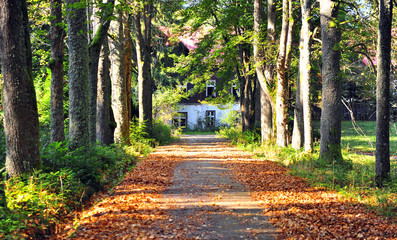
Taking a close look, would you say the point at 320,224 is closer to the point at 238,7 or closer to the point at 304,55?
the point at 304,55

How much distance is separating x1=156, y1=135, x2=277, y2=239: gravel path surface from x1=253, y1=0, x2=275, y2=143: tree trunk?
768cm

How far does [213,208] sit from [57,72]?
20.0 ft

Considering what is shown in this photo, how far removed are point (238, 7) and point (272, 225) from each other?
17600 mm

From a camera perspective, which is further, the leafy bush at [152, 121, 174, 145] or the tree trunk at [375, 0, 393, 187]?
the leafy bush at [152, 121, 174, 145]

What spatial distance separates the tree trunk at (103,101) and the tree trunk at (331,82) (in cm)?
823

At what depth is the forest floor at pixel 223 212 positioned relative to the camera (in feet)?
17.8

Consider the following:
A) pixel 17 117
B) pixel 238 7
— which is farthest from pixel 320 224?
pixel 238 7

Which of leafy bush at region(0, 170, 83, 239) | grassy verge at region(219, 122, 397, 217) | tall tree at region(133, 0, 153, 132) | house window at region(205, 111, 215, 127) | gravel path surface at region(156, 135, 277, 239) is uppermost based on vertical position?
tall tree at region(133, 0, 153, 132)

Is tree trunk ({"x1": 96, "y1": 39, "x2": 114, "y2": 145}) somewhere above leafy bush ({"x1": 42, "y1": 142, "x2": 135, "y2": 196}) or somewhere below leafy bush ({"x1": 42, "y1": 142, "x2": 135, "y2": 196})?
above

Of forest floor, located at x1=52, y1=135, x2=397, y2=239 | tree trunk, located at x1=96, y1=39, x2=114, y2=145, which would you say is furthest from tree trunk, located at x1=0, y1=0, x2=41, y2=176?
tree trunk, located at x1=96, y1=39, x2=114, y2=145

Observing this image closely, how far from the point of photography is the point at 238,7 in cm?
2125

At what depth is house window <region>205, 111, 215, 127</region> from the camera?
44.2 metres

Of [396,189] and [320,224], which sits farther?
[396,189]

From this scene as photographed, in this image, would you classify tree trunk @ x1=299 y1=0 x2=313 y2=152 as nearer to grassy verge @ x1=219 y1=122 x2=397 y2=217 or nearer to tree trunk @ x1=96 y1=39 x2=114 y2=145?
grassy verge @ x1=219 y1=122 x2=397 y2=217
